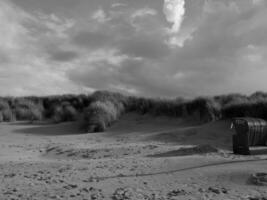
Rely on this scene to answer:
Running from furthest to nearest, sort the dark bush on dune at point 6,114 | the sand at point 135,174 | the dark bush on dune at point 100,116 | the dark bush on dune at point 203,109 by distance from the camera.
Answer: the dark bush on dune at point 6,114 < the dark bush on dune at point 100,116 < the dark bush on dune at point 203,109 < the sand at point 135,174

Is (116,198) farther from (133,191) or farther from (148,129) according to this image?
(148,129)

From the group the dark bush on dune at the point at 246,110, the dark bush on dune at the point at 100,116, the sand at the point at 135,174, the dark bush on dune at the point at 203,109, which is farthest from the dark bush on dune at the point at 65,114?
the dark bush on dune at the point at 246,110

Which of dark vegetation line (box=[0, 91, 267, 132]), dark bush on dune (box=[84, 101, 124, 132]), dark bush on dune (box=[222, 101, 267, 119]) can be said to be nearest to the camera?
dark bush on dune (box=[222, 101, 267, 119])

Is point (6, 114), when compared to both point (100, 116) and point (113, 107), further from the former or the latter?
point (113, 107)

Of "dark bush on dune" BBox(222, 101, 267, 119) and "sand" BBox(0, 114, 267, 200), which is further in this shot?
"dark bush on dune" BBox(222, 101, 267, 119)

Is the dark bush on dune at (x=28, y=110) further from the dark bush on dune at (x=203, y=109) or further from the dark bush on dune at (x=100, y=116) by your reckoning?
the dark bush on dune at (x=203, y=109)

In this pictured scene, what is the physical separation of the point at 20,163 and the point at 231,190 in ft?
23.4

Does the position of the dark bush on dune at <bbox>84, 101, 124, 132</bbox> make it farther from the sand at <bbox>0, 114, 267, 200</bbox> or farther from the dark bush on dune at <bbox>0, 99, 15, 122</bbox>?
the dark bush on dune at <bbox>0, 99, 15, 122</bbox>

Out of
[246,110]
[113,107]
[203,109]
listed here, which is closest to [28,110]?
[113,107]

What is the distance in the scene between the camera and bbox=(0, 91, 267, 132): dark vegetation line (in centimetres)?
2041

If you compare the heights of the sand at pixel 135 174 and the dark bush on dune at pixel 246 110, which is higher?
the dark bush on dune at pixel 246 110

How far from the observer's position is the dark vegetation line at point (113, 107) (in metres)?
20.4

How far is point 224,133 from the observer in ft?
58.3

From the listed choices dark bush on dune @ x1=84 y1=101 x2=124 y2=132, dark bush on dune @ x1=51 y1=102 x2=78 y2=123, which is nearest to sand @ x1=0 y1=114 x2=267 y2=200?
dark bush on dune @ x1=84 y1=101 x2=124 y2=132
